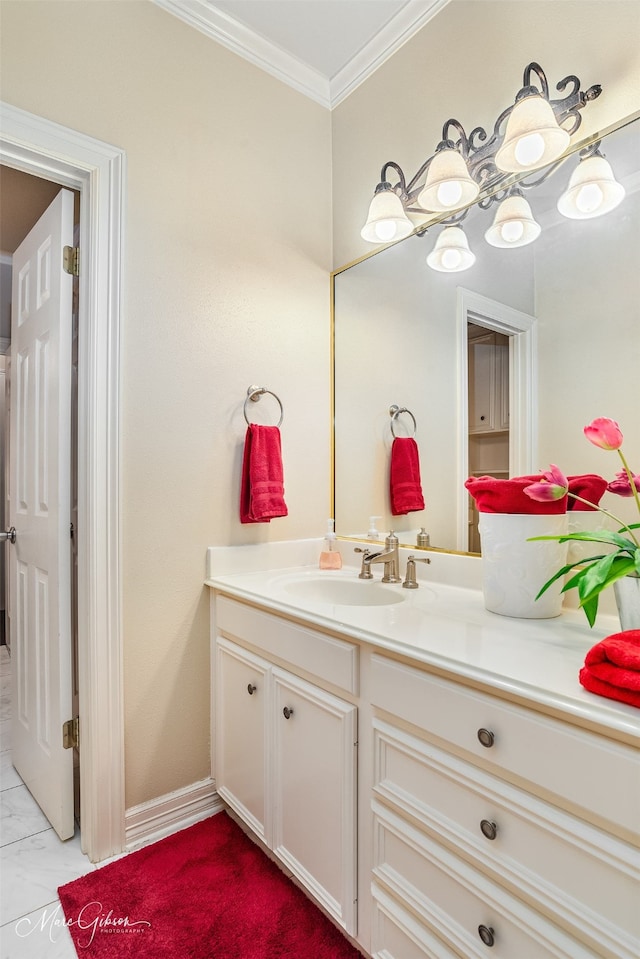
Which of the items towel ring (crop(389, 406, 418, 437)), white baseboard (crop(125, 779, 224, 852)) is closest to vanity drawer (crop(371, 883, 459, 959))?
white baseboard (crop(125, 779, 224, 852))

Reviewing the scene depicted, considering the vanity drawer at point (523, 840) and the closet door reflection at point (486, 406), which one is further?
the closet door reflection at point (486, 406)

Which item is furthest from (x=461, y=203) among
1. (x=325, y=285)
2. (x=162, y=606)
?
(x=162, y=606)

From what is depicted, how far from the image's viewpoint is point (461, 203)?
1538mm

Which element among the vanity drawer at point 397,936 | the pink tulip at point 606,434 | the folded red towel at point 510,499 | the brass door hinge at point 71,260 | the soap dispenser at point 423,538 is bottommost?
the vanity drawer at point 397,936

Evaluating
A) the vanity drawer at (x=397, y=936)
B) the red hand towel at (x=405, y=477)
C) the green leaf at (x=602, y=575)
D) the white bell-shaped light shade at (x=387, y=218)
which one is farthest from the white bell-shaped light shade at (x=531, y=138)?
the vanity drawer at (x=397, y=936)

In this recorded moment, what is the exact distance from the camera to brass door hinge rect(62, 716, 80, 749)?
1566 millimetres

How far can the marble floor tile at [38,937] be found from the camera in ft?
3.92

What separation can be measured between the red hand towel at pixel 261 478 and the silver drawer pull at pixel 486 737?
1.02 meters

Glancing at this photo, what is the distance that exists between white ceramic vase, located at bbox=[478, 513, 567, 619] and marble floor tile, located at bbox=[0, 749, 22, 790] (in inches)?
72.8

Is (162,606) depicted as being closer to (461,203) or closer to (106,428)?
(106,428)

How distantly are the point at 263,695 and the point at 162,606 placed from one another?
1.43 feet

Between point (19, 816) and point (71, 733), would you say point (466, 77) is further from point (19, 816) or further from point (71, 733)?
point (19, 816)

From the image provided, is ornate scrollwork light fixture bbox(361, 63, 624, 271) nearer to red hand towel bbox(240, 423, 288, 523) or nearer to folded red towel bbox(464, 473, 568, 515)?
folded red towel bbox(464, 473, 568, 515)

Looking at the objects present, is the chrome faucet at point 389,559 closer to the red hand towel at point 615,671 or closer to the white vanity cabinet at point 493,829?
the white vanity cabinet at point 493,829
